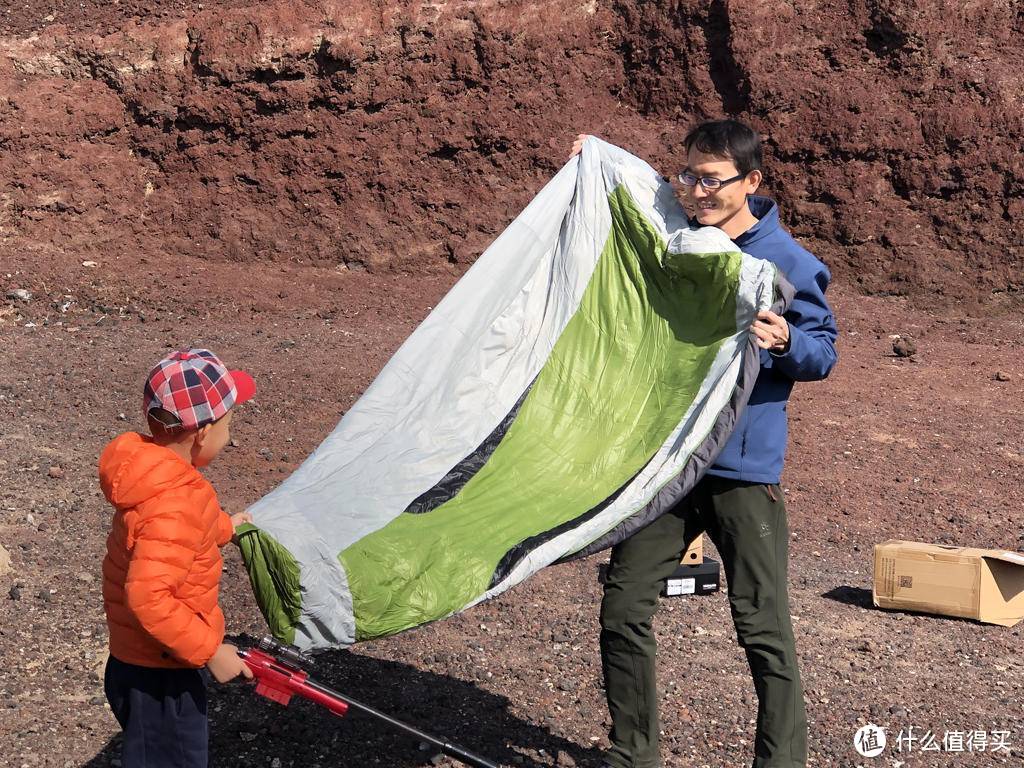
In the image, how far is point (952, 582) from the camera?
208 inches

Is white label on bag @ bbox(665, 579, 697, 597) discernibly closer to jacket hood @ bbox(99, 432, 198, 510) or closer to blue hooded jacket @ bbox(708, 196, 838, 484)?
blue hooded jacket @ bbox(708, 196, 838, 484)

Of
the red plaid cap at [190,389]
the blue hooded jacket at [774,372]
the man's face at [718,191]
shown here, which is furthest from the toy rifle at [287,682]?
the man's face at [718,191]

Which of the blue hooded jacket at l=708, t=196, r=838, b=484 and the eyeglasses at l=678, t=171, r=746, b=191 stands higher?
the eyeglasses at l=678, t=171, r=746, b=191

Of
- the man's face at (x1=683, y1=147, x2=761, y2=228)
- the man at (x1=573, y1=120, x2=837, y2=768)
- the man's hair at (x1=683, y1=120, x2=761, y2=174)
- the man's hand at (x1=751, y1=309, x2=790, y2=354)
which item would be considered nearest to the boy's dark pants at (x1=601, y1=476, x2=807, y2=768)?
the man at (x1=573, y1=120, x2=837, y2=768)

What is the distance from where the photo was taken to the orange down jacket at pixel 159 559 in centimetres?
275

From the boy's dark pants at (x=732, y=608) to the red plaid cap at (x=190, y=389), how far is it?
137cm

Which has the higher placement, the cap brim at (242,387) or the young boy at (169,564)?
the cap brim at (242,387)

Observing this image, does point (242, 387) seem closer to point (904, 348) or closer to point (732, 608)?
point (732, 608)

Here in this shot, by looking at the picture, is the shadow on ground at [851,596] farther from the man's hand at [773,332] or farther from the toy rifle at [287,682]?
the toy rifle at [287,682]

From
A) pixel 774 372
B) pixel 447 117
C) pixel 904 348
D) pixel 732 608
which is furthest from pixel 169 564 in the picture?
pixel 447 117

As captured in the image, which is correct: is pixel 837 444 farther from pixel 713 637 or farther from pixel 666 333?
pixel 666 333

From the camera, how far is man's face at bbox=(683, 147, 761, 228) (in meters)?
3.60

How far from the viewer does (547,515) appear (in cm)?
376

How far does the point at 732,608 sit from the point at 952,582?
218 centimetres
